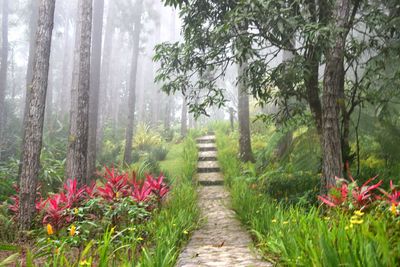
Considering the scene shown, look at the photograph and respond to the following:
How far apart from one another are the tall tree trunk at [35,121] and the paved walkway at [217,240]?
2.73 metres

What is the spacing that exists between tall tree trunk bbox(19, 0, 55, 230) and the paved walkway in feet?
8.95

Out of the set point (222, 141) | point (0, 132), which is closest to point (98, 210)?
point (222, 141)

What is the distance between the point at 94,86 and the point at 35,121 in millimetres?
6066

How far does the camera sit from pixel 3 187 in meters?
8.67

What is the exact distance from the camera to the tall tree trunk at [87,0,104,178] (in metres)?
11.0

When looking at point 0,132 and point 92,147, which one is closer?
point 92,147

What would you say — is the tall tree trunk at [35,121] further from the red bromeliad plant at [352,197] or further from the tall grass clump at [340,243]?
the red bromeliad plant at [352,197]

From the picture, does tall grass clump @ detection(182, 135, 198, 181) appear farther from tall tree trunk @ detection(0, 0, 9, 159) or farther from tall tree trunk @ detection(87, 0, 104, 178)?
tall tree trunk @ detection(0, 0, 9, 159)

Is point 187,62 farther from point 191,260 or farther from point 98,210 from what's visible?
point 191,260

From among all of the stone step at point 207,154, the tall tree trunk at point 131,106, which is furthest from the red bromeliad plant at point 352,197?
the tall tree trunk at point 131,106

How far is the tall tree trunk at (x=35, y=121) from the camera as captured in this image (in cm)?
587

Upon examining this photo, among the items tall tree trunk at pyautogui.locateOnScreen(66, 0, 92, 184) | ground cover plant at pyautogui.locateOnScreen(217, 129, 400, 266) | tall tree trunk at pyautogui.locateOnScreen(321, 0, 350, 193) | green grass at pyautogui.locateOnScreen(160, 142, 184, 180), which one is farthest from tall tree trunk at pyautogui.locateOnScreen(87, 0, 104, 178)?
tall tree trunk at pyautogui.locateOnScreen(321, 0, 350, 193)

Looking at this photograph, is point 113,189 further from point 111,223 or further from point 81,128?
point 81,128

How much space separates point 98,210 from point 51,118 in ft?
44.8
